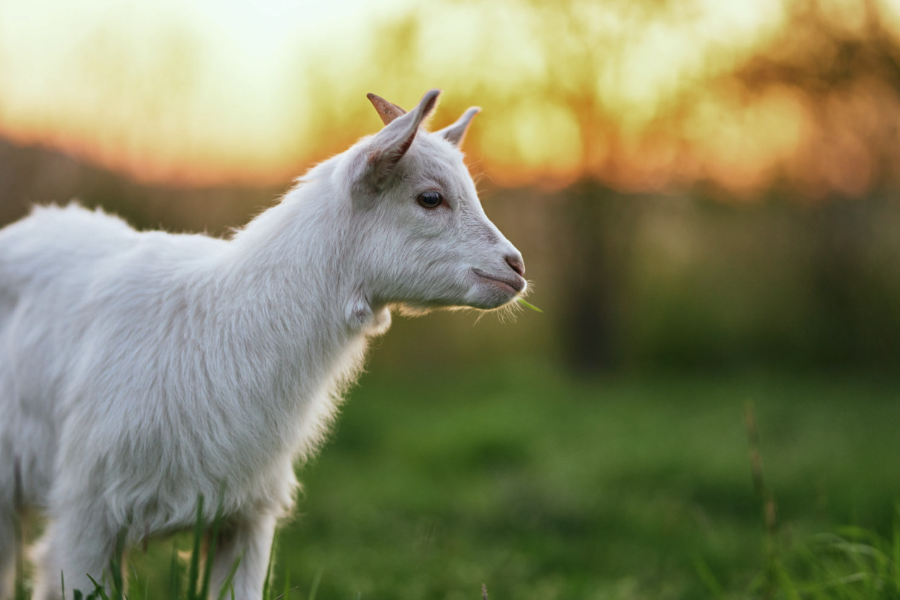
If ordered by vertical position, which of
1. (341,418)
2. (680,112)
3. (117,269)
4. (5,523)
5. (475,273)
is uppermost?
(680,112)

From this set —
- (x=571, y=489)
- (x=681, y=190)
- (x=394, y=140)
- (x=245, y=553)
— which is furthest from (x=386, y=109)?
(x=681, y=190)

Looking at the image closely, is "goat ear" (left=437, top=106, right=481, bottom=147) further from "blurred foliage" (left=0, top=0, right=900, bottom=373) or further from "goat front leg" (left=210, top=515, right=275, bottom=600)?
"blurred foliage" (left=0, top=0, right=900, bottom=373)

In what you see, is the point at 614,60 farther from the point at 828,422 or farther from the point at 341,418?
the point at 341,418

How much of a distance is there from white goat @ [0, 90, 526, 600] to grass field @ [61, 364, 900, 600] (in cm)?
83

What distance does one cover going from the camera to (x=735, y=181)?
10891 millimetres

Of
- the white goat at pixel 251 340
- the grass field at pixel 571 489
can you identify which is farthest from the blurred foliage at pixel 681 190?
the white goat at pixel 251 340

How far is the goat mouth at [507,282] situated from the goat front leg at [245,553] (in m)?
1.14

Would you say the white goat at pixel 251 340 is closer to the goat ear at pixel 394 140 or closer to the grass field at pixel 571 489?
the goat ear at pixel 394 140

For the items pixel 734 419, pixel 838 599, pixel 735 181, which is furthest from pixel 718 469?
pixel 735 181

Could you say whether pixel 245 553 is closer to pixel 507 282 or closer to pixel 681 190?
pixel 507 282

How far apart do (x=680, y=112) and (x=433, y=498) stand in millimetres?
6920

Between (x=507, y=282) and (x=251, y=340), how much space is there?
858 millimetres

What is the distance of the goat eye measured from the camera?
2398mm

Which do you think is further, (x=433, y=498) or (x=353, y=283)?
(x=433, y=498)
